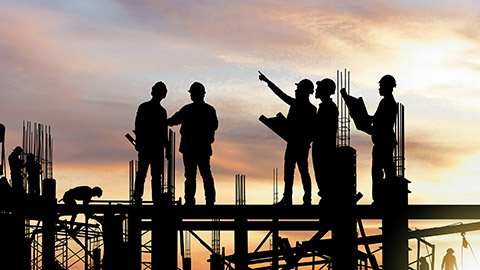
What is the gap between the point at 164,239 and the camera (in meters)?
17.5

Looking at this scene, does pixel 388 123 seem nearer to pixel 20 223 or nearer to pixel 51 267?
pixel 20 223

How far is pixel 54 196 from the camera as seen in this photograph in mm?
27016

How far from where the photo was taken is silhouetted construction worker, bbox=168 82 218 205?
1794 cm

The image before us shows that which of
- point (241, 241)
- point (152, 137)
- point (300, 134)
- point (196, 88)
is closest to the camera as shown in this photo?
point (300, 134)

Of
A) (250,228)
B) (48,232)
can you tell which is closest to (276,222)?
(250,228)

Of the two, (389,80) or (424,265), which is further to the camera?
(424,265)

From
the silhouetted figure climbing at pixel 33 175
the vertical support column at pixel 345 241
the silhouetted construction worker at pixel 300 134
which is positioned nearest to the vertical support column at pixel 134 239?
the silhouetted construction worker at pixel 300 134

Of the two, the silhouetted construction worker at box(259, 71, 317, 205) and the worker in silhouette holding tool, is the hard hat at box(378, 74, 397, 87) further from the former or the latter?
the silhouetted construction worker at box(259, 71, 317, 205)

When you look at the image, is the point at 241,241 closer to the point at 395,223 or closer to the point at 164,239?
the point at 164,239

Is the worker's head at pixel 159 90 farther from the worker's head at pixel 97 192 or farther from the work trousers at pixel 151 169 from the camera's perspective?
the worker's head at pixel 97 192

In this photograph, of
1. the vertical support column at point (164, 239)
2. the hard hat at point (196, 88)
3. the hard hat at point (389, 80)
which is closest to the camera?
the hard hat at point (389, 80)

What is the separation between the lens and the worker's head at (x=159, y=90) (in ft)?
60.0

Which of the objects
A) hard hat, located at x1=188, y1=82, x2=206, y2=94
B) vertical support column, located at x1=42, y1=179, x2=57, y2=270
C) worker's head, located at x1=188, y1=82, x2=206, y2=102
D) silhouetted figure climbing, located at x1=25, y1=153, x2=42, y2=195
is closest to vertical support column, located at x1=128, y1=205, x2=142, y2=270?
worker's head, located at x1=188, y1=82, x2=206, y2=102

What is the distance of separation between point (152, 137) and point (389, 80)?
4647 millimetres
